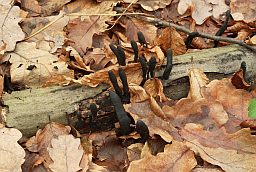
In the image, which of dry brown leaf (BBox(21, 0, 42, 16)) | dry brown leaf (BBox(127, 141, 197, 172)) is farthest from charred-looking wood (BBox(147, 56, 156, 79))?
dry brown leaf (BBox(21, 0, 42, 16))

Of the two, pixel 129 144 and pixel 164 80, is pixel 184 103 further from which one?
pixel 129 144

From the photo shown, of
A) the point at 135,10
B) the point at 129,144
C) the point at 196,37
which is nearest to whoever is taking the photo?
the point at 129,144

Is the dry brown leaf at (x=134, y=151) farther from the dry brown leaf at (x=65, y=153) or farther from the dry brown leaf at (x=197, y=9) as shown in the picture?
the dry brown leaf at (x=197, y=9)

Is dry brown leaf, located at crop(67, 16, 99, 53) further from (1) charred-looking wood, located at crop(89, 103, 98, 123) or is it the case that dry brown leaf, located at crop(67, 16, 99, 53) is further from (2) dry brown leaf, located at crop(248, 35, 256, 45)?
(2) dry brown leaf, located at crop(248, 35, 256, 45)

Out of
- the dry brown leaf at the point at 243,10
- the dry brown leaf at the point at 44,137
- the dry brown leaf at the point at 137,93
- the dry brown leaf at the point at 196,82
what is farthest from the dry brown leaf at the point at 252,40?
the dry brown leaf at the point at 44,137

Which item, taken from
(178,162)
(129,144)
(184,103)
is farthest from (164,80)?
(178,162)

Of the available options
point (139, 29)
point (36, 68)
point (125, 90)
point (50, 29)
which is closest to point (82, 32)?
point (50, 29)
